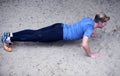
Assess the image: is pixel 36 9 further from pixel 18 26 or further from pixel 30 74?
pixel 30 74

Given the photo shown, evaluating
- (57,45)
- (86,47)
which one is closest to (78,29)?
(86,47)

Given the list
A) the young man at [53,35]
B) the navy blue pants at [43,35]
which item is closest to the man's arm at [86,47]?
the young man at [53,35]

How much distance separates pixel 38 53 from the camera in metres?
3.62

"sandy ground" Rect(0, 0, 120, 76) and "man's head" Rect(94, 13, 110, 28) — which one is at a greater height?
"man's head" Rect(94, 13, 110, 28)

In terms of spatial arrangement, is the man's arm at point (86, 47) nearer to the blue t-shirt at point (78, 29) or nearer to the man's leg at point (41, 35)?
the blue t-shirt at point (78, 29)

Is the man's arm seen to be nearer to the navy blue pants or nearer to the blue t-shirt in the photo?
the blue t-shirt

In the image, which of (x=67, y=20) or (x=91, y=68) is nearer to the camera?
(x=91, y=68)

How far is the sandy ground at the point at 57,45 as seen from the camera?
132 inches

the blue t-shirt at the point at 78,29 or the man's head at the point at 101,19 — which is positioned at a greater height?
the man's head at the point at 101,19

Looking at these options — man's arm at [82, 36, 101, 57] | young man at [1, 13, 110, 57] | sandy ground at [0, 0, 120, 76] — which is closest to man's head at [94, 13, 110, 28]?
young man at [1, 13, 110, 57]

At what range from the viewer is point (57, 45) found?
149 inches

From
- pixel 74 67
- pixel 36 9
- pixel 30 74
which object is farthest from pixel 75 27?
pixel 36 9

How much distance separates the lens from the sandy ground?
11.0ft

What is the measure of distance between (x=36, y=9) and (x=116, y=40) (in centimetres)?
166
